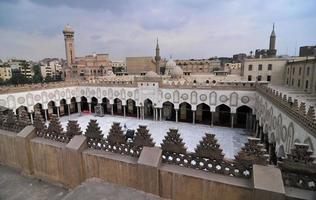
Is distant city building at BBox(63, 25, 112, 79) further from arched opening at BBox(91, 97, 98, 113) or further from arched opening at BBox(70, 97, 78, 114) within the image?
arched opening at BBox(91, 97, 98, 113)

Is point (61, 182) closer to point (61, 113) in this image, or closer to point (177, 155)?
point (177, 155)

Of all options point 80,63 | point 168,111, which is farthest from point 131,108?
point 80,63

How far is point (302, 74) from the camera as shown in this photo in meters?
19.8

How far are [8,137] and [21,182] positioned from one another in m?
1.03

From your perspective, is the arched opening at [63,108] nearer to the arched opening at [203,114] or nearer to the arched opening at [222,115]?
the arched opening at [203,114]

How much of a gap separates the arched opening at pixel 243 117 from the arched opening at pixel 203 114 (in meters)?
2.94

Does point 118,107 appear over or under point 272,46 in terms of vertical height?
under

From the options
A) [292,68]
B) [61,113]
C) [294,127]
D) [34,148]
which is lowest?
[61,113]

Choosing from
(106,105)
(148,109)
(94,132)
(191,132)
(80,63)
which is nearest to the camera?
(94,132)

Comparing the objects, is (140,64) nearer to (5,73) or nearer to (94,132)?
(5,73)

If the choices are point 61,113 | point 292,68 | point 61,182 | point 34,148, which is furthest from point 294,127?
point 61,113

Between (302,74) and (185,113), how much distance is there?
12655mm

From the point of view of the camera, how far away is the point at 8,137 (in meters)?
3.92

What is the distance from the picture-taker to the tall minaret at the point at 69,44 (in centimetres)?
3591
